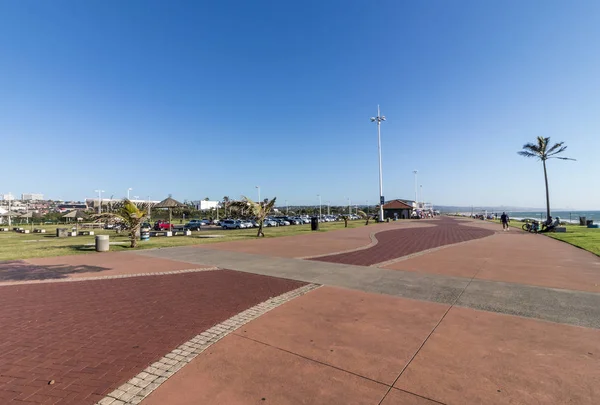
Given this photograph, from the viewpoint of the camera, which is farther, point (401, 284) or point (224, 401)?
point (401, 284)

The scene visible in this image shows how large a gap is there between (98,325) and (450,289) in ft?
24.5

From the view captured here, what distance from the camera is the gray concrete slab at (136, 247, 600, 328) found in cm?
564

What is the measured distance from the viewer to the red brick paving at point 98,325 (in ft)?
11.3

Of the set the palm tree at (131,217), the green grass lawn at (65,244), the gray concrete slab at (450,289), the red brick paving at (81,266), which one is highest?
the palm tree at (131,217)

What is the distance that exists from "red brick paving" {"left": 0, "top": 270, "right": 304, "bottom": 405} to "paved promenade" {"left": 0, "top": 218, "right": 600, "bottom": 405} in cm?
3

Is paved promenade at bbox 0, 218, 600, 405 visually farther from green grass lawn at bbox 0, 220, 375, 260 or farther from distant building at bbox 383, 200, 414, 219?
distant building at bbox 383, 200, 414, 219

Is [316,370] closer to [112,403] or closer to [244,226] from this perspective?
[112,403]

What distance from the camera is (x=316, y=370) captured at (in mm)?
3609

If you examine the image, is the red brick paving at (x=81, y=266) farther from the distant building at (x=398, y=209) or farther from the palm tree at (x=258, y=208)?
the distant building at (x=398, y=209)

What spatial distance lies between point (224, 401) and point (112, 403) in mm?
1148

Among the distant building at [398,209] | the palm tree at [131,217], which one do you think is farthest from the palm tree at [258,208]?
the distant building at [398,209]

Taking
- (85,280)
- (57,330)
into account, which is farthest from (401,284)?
(85,280)

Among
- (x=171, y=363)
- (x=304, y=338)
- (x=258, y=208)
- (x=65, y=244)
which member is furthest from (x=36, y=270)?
(x=258, y=208)

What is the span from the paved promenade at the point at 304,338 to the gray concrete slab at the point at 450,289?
0.18ft
